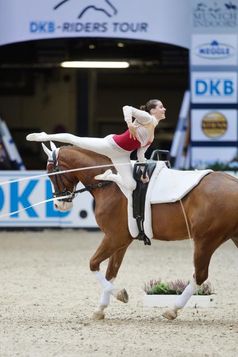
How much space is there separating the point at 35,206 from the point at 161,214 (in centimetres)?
855

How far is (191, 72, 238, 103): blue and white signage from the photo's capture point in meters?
17.6

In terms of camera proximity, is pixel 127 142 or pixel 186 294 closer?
pixel 186 294

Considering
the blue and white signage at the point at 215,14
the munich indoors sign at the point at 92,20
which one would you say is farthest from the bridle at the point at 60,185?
the blue and white signage at the point at 215,14

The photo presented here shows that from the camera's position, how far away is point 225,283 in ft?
38.4

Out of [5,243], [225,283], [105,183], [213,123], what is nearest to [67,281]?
[225,283]

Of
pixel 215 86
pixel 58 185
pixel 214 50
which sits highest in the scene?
pixel 214 50

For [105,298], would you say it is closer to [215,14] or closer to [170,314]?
[170,314]

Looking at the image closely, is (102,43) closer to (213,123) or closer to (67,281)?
(213,123)

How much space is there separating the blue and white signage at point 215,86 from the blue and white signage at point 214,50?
22 cm

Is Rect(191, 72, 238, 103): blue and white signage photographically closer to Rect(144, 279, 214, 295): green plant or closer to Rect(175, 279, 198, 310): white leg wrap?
Rect(144, 279, 214, 295): green plant

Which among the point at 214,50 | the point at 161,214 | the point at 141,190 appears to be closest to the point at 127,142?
the point at 141,190

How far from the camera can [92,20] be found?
17391 millimetres

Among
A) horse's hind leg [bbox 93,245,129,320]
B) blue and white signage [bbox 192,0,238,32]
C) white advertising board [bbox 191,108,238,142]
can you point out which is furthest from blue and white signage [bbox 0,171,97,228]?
horse's hind leg [bbox 93,245,129,320]

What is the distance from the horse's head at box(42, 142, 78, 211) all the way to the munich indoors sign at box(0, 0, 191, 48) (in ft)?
27.3
